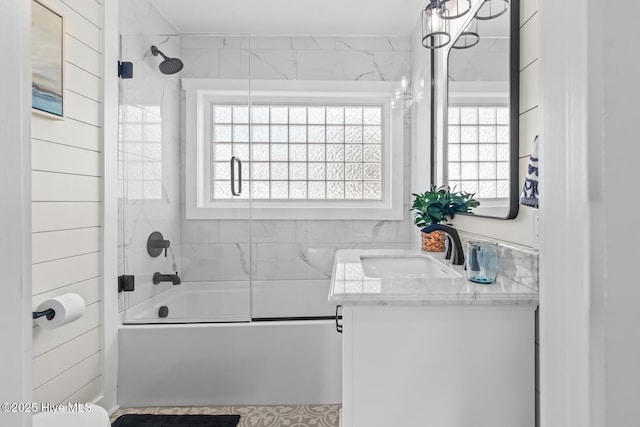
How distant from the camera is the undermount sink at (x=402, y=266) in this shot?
178cm

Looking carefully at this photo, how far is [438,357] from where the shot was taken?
1.13m

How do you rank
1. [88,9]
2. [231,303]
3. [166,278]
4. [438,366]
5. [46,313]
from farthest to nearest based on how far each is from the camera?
[166,278] → [231,303] → [88,9] → [46,313] → [438,366]

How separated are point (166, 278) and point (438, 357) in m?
1.84

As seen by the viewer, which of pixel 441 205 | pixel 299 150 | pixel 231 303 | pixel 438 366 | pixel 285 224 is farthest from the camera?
pixel 299 150

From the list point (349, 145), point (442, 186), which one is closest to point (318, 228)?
point (349, 145)

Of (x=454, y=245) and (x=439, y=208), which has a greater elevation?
(x=439, y=208)

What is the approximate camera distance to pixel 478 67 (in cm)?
170

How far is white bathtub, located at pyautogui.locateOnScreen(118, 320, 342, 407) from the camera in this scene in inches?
82.3

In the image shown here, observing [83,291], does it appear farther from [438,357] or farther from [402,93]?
[402,93]

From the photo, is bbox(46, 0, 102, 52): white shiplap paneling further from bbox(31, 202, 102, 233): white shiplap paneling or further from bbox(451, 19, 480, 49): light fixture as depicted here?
bbox(451, 19, 480, 49): light fixture

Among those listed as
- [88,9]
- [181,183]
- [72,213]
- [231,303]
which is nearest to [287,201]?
[181,183]

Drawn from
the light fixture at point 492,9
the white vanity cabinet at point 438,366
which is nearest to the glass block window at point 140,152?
the white vanity cabinet at point 438,366

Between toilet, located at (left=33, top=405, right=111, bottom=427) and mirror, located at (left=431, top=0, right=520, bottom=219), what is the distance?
1.60 meters

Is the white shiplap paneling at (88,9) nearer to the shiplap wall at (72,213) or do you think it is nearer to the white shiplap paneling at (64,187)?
the shiplap wall at (72,213)
